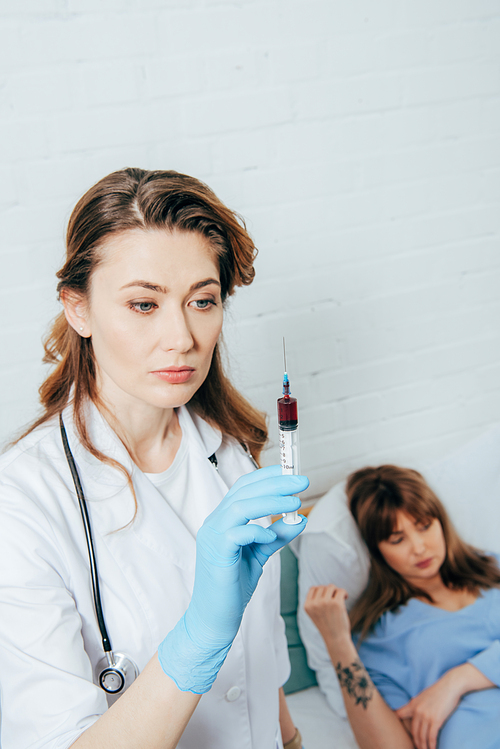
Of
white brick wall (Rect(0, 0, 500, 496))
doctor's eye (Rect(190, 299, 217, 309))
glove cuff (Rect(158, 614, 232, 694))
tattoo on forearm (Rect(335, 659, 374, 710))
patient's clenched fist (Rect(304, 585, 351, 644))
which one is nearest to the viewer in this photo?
glove cuff (Rect(158, 614, 232, 694))

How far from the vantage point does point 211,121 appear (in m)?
1.49

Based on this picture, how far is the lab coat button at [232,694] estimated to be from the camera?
39.9 inches

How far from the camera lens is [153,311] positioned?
970mm

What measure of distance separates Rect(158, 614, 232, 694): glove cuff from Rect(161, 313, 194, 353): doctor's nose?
1.34 feet

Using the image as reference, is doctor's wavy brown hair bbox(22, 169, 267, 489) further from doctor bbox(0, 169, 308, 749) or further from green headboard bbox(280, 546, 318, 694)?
green headboard bbox(280, 546, 318, 694)

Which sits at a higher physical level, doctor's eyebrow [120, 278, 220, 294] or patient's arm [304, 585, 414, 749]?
doctor's eyebrow [120, 278, 220, 294]

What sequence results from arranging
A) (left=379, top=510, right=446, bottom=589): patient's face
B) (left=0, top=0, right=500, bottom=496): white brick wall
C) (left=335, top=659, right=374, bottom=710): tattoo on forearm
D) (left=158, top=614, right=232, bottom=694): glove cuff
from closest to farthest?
(left=158, top=614, right=232, bottom=694): glove cuff → (left=0, top=0, right=500, bottom=496): white brick wall → (left=335, top=659, right=374, bottom=710): tattoo on forearm → (left=379, top=510, right=446, bottom=589): patient's face

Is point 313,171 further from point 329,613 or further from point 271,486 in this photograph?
point 329,613

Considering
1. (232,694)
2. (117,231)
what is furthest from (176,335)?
(232,694)

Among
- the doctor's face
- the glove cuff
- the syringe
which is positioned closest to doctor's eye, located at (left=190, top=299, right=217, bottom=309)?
the doctor's face

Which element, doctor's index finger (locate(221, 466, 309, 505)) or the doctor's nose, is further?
the doctor's nose

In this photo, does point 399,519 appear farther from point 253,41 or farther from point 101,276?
point 253,41

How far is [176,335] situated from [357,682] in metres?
1.05

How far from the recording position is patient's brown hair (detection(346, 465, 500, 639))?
5.63ft
